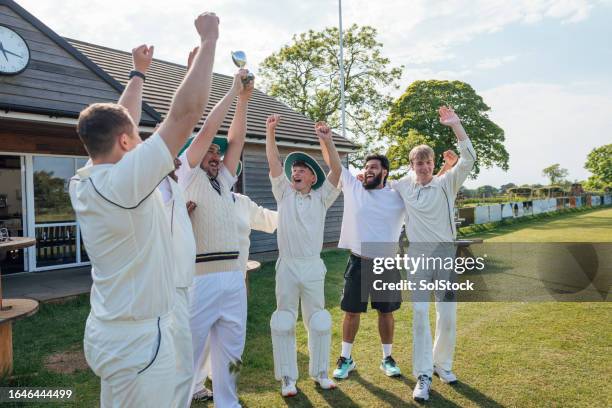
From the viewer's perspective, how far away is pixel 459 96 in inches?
1377

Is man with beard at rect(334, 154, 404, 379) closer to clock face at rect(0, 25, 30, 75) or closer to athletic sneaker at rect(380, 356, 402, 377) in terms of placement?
athletic sneaker at rect(380, 356, 402, 377)

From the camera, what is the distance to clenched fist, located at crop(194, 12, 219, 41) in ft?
5.75

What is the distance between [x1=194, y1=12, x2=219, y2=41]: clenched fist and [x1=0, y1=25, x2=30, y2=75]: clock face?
6920 mm

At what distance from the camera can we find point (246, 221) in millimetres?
3783

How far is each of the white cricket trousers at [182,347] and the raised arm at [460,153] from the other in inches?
113

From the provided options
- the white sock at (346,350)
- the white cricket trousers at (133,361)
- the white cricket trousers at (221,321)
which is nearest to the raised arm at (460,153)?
the white sock at (346,350)

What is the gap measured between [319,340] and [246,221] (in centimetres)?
126

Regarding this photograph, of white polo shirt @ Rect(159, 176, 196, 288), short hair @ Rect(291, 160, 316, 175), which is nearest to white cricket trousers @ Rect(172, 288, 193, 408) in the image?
A: white polo shirt @ Rect(159, 176, 196, 288)

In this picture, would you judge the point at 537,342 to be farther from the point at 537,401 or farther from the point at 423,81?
the point at 423,81

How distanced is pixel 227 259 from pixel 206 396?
1.57 metres

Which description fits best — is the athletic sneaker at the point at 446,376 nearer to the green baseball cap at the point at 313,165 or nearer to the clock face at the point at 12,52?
the green baseball cap at the point at 313,165

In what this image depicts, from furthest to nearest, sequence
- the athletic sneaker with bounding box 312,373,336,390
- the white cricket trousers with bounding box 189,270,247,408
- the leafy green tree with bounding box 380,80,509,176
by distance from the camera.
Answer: the leafy green tree with bounding box 380,80,509,176 < the athletic sneaker with bounding box 312,373,336,390 < the white cricket trousers with bounding box 189,270,247,408

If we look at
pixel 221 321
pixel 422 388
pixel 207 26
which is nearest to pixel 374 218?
pixel 422 388

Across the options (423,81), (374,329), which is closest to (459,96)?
(423,81)
